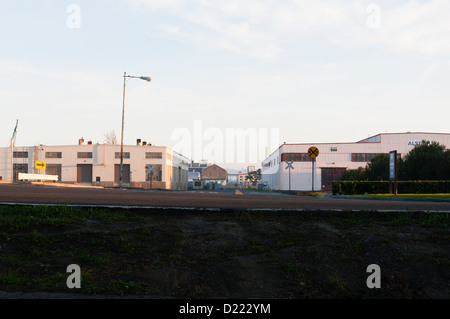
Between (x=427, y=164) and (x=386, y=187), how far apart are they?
9676mm

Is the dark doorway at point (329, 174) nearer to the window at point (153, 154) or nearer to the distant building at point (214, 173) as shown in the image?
the window at point (153, 154)

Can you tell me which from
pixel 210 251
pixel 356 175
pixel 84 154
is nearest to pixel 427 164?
pixel 356 175

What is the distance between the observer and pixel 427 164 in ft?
128

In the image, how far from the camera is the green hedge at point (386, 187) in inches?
1240

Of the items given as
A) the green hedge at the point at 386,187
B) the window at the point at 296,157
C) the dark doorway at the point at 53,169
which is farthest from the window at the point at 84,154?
the green hedge at the point at 386,187

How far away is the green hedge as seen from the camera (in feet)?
103

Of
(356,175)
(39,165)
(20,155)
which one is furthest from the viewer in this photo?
(20,155)

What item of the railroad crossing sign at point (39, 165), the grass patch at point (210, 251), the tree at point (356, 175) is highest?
the railroad crossing sign at point (39, 165)

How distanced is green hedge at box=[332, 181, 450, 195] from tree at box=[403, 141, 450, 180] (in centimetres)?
747

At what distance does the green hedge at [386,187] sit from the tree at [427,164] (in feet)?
24.5

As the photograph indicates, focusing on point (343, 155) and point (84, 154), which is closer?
point (343, 155)

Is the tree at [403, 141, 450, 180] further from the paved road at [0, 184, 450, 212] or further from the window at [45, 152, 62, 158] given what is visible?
the window at [45, 152, 62, 158]

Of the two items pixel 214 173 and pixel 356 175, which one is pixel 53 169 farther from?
pixel 214 173

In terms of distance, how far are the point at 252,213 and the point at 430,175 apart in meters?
36.5
